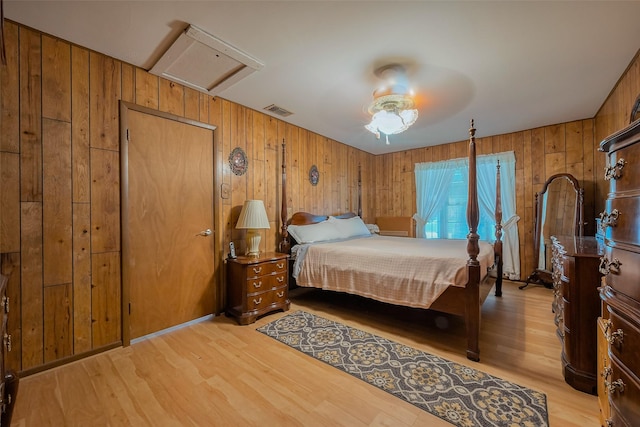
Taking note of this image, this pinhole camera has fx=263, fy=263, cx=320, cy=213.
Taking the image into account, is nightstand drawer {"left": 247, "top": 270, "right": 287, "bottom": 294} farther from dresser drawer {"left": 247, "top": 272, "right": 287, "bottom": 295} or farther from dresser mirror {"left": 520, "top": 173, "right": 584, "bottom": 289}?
dresser mirror {"left": 520, "top": 173, "right": 584, "bottom": 289}

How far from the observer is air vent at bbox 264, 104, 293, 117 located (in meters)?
3.25

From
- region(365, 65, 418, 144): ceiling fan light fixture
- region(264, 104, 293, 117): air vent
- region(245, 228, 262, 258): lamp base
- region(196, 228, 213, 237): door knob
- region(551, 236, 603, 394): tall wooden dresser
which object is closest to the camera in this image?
region(551, 236, 603, 394): tall wooden dresser

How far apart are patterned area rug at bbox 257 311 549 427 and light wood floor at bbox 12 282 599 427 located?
0.08m

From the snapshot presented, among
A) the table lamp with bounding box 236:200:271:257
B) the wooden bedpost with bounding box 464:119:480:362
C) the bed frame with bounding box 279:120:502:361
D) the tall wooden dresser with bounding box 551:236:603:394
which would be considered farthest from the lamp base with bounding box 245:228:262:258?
the tall wooden dresser with bounding box 551:236:603:394

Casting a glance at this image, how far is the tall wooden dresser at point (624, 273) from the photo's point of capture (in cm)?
85

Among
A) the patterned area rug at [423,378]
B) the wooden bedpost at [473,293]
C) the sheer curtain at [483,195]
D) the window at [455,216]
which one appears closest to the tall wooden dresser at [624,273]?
the patterned area rug at [423,378]

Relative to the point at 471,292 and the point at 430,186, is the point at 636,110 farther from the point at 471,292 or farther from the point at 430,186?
the point at 430,186

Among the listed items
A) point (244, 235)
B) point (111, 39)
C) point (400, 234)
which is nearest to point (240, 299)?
point (244, 235)

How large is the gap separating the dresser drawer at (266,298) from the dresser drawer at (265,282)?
0.15 ft

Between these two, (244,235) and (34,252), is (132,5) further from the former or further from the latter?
(244,235)

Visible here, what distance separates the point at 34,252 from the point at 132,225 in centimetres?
62

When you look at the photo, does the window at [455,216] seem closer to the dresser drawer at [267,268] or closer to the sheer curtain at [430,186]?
the sheer curtain at [430,186]

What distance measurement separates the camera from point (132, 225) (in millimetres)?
2365

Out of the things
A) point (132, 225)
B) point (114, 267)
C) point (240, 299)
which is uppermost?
point (132, 225)
